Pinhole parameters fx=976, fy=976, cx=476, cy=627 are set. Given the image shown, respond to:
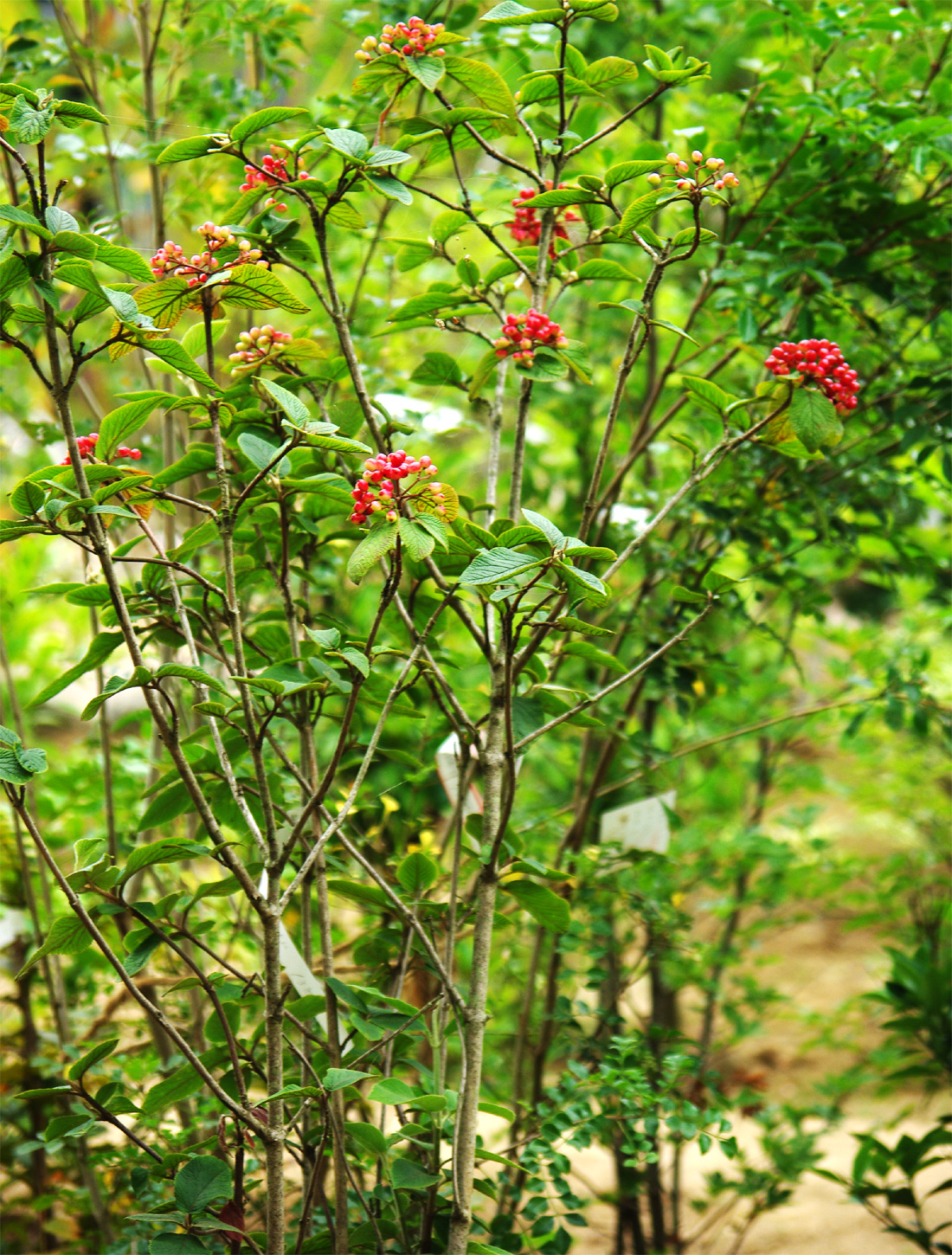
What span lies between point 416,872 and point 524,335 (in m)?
0.52

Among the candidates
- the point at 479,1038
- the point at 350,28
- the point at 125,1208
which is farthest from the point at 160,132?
the point at 125,1208

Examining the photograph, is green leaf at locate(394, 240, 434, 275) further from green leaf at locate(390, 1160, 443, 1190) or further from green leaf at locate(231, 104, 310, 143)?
green leaf at locate(390, 1160, 443, 1190)

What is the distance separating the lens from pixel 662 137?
69.2 inches

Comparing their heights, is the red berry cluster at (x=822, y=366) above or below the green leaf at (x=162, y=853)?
above

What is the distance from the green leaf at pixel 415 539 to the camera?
691 millimetres

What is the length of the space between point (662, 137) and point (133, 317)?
138 centimetres

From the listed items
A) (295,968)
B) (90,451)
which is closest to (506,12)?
(90,451)

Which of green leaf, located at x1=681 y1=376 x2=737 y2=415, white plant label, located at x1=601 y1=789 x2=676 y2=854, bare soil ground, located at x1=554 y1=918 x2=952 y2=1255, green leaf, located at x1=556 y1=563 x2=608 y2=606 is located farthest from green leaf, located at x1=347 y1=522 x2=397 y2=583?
bare soil ground, located at x1=554 y1=918 x2=952 y2=1255

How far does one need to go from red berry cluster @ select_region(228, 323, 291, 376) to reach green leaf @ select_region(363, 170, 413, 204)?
146 millimetres

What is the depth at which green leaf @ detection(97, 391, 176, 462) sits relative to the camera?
76cm

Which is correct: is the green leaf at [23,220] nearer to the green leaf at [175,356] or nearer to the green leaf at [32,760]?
the green leaf at [175,356]

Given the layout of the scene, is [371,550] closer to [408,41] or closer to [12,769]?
[12,769]

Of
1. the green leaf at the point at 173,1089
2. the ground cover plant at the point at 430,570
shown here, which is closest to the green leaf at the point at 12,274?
the ground cover plant at the point at 430,570

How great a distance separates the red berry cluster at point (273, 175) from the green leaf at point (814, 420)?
1.53ft
